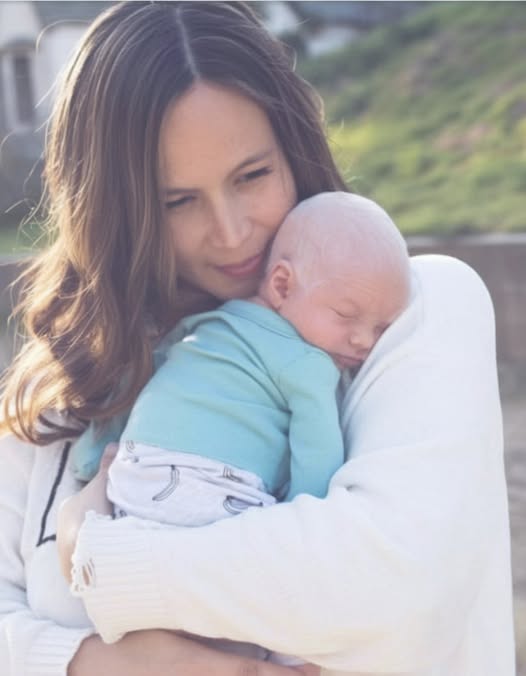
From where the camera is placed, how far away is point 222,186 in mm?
1798

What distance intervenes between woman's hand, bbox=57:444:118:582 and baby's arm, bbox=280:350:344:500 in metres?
0.27

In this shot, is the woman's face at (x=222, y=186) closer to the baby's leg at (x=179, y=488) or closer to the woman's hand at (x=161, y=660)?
the baby's leg at (x=179, y=488)

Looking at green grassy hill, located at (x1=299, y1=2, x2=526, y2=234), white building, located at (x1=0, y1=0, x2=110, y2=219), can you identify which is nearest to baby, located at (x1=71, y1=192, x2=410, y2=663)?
green grassy hill, located at (x1=299, y1=2, x2=526, y2=234)

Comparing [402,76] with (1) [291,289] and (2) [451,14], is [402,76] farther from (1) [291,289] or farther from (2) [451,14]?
(1) [291,289]

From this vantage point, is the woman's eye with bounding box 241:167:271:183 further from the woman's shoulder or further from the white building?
the white building

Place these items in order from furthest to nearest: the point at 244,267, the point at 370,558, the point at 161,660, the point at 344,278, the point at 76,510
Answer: the point at 244,267 → the point at 344,278 → the point at 76,510 → the point at 161,660 → the point at 370,558

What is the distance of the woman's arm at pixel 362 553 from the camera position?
1.42m

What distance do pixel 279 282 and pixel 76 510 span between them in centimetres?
48

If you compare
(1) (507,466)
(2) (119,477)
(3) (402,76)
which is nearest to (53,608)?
(2) (119,477)

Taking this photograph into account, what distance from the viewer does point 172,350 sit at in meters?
1.80

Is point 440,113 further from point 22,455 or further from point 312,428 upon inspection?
point 312,428

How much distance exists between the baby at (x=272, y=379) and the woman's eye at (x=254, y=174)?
0.26 ft

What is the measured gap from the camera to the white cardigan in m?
1.42

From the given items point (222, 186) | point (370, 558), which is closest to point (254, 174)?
point (222, 186)
